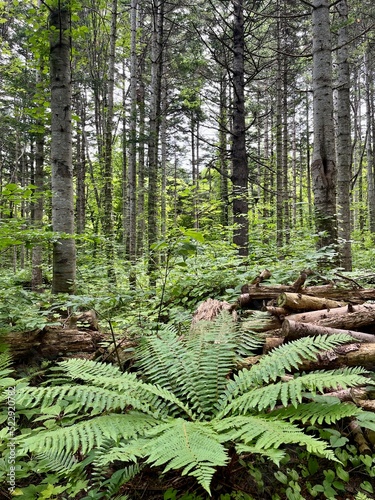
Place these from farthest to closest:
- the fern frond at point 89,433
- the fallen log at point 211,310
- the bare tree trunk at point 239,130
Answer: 1. the bare tree trunk at point 239,130
2. the fallen log at point 211,310
3. the fern frond at point 89,433

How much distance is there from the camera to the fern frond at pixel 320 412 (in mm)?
1421

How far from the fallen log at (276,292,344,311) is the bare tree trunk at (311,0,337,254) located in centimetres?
214

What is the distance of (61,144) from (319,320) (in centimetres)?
403

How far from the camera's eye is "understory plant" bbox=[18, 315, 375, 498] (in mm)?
1256

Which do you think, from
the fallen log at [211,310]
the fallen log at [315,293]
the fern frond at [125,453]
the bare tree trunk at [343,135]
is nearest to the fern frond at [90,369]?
the fern frond at [125,453]

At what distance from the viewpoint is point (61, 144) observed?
14.5 feet

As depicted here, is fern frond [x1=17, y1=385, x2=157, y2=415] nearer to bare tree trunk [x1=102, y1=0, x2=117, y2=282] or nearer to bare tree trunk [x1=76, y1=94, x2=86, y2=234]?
bare tree trunk [x1=102, y1=0, x2=117, y2=282]

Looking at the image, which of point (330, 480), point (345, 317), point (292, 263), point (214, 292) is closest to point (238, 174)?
point (292, 263)

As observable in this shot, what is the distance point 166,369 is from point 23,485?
988 mm

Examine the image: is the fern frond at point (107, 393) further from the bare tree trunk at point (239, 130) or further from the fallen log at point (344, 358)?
the bare tree trunk at point (239, 130)

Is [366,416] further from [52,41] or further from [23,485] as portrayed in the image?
[52,41]

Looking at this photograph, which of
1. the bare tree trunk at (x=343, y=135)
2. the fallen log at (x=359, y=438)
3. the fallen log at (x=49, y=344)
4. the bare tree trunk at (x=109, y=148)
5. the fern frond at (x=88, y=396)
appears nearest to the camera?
the fern frond at (x=88, y=396)

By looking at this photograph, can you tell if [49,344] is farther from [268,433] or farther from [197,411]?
[268,433]

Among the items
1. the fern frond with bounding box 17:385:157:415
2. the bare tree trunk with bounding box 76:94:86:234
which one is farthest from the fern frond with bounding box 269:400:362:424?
the bare tree trunk with bounding box 76:94:86:234
